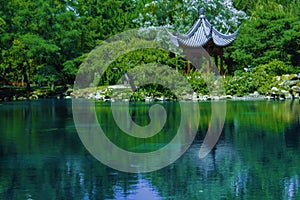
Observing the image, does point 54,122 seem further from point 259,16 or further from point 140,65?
point 259,16

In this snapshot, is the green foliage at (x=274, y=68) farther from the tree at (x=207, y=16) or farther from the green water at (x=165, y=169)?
the green water at (x=165, y=169)

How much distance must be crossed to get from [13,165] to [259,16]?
2200 cm

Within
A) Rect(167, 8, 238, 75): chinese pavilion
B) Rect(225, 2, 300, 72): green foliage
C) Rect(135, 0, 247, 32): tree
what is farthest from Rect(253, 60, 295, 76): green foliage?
Rect(135, 0, 247, 32): tree

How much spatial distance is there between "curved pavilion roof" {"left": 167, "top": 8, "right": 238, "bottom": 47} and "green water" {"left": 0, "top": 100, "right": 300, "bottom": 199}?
14.6 metres

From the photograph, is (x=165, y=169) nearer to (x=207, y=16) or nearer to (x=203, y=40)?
(x=203, y=40)

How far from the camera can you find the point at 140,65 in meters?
26.8

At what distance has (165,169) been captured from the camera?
8242 mm

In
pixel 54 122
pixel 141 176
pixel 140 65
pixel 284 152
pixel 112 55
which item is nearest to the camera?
pixel 141 176

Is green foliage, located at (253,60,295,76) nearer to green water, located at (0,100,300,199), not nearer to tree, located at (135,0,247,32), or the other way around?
tree, located at (135,0,247,32)

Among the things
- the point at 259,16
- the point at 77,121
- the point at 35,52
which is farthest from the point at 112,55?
the point at 77,121

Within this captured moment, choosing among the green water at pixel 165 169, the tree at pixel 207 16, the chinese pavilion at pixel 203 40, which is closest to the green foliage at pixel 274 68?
the chinese pavilion at pixel 203 40

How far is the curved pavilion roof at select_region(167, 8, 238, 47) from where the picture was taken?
2786 cm

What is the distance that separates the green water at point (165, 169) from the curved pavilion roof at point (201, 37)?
1458cm

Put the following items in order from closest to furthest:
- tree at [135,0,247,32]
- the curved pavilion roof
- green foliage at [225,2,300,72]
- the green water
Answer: the green water, green foliage at [225,2,300,72], the curved pavilion roof, tree at [135,0,247,32]
